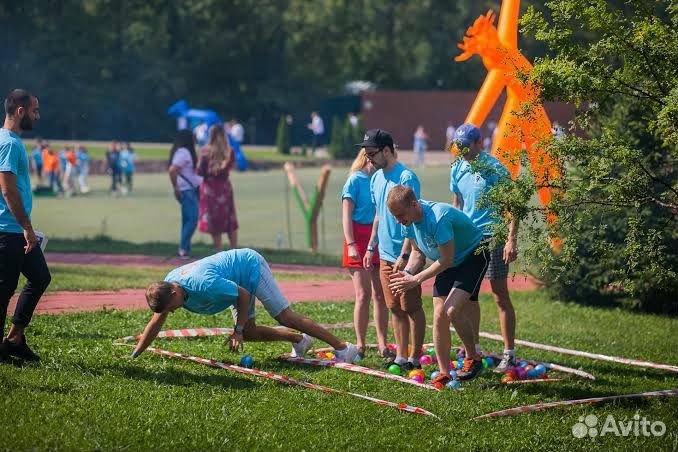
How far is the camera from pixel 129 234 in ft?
72.1

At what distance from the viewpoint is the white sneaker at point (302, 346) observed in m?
8.75

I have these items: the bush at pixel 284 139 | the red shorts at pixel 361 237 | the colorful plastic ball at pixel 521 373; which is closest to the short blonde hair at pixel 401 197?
the red shorts at pixel 361 237

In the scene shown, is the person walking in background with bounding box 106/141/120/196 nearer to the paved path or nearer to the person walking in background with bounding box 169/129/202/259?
the paved path

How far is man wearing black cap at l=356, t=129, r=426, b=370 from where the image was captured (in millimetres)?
8508

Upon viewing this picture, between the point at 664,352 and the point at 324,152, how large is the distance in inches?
1654

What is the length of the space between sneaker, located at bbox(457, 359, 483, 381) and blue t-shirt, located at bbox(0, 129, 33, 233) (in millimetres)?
3568

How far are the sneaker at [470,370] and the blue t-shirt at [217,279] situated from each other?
1785 mm

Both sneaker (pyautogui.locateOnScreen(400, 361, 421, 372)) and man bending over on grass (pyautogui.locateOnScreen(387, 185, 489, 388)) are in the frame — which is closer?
man bending over on grass (pyautogui.locateOnScreen(387, 185, 489, 388))

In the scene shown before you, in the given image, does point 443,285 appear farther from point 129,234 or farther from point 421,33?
point 421,33

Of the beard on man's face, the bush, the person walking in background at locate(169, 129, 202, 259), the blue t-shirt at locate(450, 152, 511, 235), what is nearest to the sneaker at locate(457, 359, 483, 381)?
the blue t-shirt at locate(450, 152, 511, 235)

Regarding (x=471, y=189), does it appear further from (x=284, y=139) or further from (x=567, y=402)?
(x=284, y=139)

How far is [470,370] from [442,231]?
4.39 ft

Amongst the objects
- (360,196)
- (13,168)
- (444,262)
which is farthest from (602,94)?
(13,168)

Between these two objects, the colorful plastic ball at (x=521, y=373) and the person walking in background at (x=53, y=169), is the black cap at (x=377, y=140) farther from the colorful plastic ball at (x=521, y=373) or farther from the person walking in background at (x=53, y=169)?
the person walking in background at (x=53, y=169)
